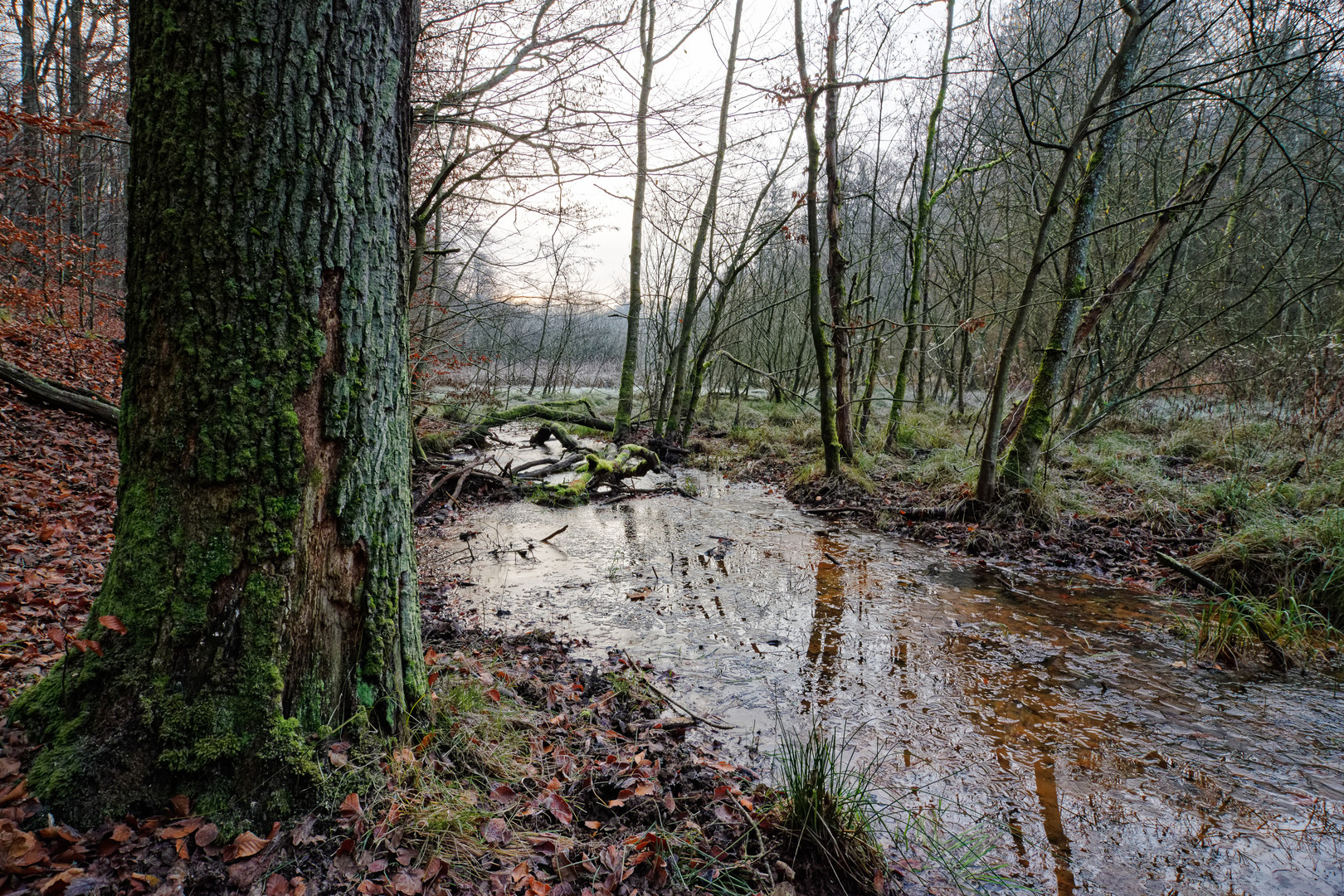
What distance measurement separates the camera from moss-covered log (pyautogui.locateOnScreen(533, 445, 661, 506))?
7969 mm

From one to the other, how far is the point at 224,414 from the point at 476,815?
1.39 meters

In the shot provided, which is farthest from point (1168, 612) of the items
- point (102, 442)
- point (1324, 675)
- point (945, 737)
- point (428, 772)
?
point (102, 442)

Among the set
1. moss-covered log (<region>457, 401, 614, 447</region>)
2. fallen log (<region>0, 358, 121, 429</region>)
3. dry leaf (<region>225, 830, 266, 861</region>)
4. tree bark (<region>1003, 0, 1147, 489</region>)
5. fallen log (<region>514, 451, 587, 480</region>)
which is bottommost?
fallen log (<region>514, 451, 587, 480</region>)

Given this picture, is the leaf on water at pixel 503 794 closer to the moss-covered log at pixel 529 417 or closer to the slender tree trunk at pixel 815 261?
the slender tree trunk at pixel 815 261

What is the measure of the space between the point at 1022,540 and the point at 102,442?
32.4ft

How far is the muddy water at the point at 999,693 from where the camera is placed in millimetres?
2299

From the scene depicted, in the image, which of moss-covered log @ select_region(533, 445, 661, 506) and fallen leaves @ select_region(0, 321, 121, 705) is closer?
fallen leaves @ select_region(0, 321, 121, 705)

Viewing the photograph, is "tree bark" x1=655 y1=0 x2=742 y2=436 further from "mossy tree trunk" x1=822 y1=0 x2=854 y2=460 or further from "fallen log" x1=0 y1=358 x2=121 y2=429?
"fallen log" x1=0 y1=358 x2=121 y2=429

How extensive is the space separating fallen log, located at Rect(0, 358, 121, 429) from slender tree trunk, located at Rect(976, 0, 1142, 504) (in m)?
9.47

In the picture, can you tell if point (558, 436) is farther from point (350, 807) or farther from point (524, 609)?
point (350, 807)

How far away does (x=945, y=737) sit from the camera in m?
2.95

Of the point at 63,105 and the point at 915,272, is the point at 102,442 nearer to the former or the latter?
the point at 63,105

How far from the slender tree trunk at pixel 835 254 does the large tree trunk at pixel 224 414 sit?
21.6 feet

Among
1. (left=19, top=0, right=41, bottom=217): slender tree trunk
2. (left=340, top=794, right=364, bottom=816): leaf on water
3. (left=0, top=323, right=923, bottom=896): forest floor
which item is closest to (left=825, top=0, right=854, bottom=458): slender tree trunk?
(left=0, top=323, right=923, bottom=896): forest floor
